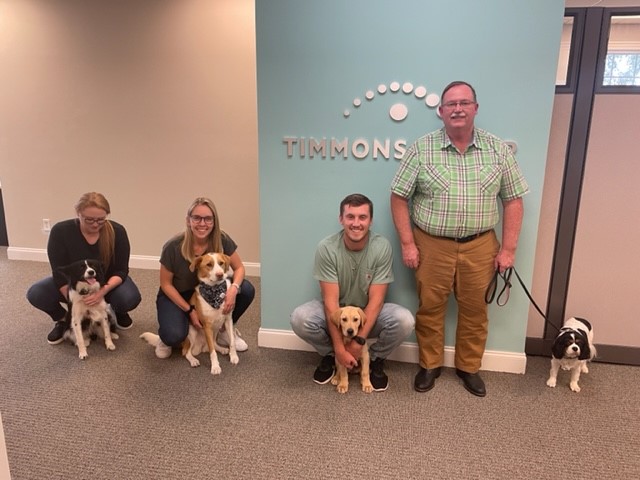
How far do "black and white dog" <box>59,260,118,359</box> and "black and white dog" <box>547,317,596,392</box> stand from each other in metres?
2.48

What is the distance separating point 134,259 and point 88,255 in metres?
1.71

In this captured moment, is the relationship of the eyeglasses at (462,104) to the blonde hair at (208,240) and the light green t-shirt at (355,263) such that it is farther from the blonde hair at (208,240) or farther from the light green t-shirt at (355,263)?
the blonde hair at (208,240)

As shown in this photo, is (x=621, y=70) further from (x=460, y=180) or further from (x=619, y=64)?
(x=460, y=180)

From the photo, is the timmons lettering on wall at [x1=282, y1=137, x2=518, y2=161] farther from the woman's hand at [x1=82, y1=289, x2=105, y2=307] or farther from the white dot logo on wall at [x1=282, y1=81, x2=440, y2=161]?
the woman's hand at [x1=82, y1=289, x2=105, y2=307]

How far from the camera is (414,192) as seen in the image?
2334 millimetres

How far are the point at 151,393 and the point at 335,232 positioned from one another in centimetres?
126

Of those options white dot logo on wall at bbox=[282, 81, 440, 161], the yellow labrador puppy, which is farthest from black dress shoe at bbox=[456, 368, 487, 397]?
white dot logo on wall at bbox=[282, 81, 440, 161]

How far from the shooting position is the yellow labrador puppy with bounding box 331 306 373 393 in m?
2.25

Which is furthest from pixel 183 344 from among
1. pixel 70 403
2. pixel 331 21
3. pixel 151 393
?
pixel 331 21

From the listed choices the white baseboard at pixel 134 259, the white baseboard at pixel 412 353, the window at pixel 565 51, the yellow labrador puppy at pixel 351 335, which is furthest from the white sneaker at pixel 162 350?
the window at pixel 565 51

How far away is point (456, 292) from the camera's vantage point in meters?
2.37

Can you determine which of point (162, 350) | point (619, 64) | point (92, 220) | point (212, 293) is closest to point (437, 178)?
point (619, 64)

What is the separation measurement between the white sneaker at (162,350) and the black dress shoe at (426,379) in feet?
4.57

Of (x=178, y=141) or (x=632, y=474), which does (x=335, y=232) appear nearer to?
(x=632, y=474)
